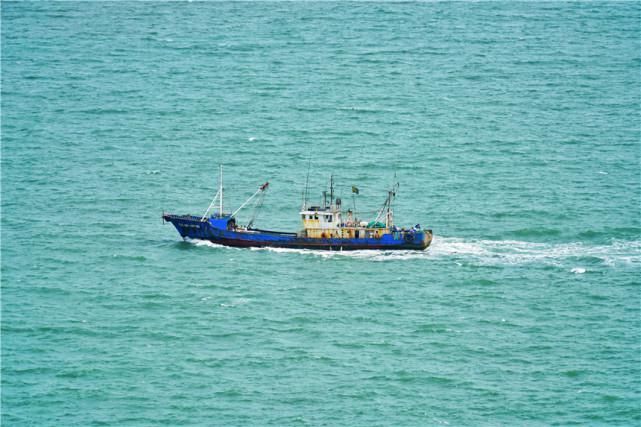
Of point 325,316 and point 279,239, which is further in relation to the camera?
point 279,239

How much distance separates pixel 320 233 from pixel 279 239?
4967mm

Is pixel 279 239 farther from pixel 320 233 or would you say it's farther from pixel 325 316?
pixel 325 316

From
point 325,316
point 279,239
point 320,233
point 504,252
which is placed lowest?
point 325,316

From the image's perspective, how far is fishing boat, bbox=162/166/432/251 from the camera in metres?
171

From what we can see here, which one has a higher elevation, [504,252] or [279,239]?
[279,239]

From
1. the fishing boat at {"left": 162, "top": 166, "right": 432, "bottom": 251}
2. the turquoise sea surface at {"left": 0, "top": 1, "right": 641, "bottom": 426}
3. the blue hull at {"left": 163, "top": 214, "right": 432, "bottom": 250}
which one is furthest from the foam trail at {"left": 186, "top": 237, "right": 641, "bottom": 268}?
the fishing boat at {"left": 162, "top": 166, "right": 432, "bottom": 251}

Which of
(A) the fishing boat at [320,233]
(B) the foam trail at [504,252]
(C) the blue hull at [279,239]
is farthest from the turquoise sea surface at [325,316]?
(A) the fishing boat at [320,233]

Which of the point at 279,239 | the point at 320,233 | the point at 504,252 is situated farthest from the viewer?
the point at 320,233

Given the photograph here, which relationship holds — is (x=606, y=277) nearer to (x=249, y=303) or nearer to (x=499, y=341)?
(x=499, y=341)

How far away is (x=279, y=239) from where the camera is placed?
172 metres

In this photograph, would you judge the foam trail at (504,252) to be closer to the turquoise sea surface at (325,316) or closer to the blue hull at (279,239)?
the turquoise sea surface at (325,316)

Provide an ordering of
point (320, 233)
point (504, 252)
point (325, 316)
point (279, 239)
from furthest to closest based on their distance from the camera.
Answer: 1. point (320, 233)
2. point (279, 239)
3. point (504, 252)
4. point (325, 316)

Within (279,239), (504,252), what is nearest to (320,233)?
(279,239)

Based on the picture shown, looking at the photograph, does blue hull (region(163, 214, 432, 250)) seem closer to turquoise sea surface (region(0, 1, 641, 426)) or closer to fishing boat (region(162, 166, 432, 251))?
fishing boat (region(162, 166, 432, 251))
